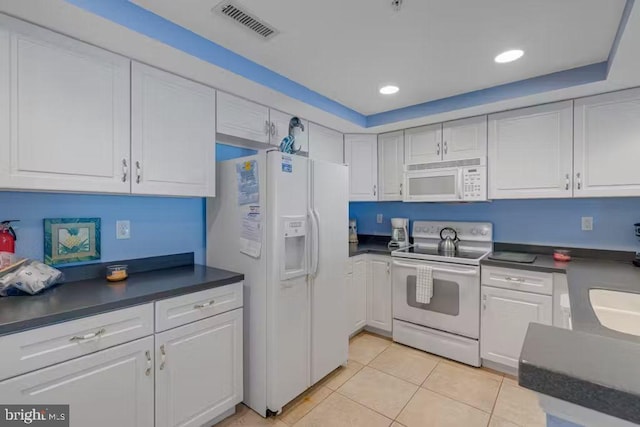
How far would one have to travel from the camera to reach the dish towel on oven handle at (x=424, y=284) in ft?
8.66

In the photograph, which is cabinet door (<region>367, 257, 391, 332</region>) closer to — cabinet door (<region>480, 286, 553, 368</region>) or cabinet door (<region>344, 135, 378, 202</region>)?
cabinet door (<region>344, 135, 378, 202</region>)

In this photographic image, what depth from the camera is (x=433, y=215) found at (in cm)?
329

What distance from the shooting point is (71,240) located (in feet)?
5.67

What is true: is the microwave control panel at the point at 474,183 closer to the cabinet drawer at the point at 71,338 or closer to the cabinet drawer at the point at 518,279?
the cabinet drawer at the point at 518,279

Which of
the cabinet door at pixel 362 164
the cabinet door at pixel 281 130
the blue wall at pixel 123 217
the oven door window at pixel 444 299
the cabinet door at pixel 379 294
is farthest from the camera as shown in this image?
the cabinet door at pixel 362 164

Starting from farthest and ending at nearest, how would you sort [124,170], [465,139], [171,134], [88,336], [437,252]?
[437,252], [465,139], [171,134], [124,170], [88,336]

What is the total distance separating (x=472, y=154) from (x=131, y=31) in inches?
103

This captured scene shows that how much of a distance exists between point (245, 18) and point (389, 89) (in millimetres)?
1312

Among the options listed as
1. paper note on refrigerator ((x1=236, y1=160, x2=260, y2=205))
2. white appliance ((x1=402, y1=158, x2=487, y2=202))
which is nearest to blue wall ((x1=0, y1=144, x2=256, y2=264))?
paper note on refrigerator ((x1=236, y1=160, x2=260, y2=205))

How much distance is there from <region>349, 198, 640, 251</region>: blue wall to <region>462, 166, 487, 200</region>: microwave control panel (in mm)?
408

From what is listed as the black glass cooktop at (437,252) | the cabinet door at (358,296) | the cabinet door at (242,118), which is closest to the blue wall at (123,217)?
the cabinet door at (242,118)

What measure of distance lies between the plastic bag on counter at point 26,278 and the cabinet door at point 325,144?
207 cm

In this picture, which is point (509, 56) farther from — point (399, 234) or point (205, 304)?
point (205, 304)

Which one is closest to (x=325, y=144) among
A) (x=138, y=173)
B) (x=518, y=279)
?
(x=138, y=173)
